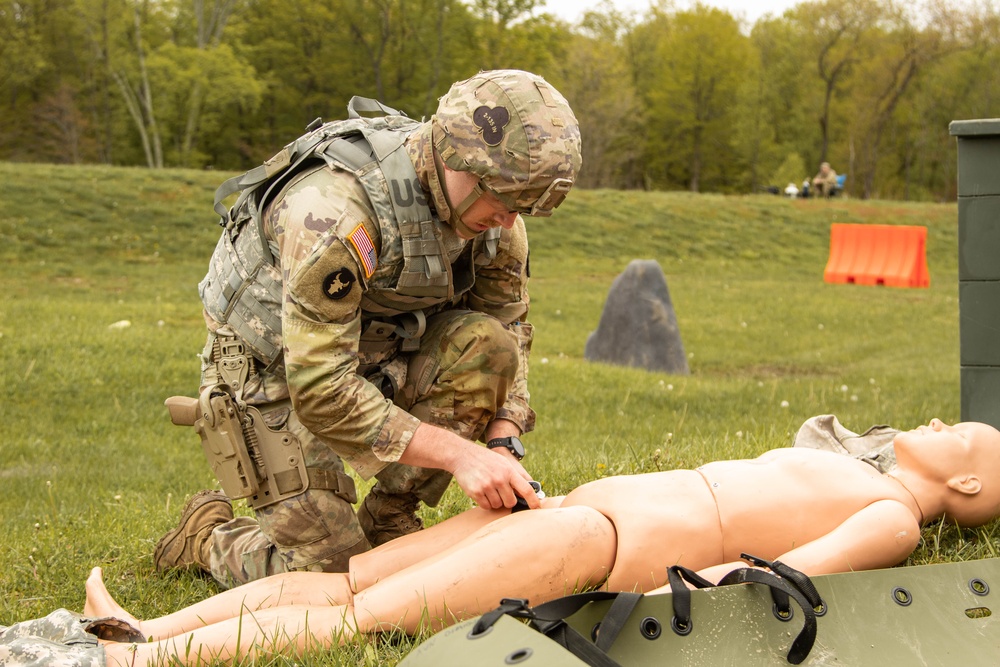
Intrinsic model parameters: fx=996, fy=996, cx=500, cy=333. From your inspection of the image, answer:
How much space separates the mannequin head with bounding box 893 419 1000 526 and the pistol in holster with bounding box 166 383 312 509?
221cm

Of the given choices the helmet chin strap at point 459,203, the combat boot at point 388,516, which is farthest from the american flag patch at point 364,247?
the combat boot at point 388,516

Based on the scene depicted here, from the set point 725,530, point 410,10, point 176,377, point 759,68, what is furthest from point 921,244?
point 759,68

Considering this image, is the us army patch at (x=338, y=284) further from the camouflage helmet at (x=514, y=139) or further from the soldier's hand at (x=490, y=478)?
the soldier's hand at (x=490, y=478)

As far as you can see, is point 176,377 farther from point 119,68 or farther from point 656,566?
point 119,68

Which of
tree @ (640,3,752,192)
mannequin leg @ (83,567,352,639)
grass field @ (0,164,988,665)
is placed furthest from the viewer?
tree @ (640,3,752,192)

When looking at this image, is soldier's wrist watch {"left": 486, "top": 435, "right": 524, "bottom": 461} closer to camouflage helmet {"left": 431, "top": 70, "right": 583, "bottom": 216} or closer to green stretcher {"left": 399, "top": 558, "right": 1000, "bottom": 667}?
camouflage helmet {"left": 431, "top": 70, "right": 583, "bottom": 216}

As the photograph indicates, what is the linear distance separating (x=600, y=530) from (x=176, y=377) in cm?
715

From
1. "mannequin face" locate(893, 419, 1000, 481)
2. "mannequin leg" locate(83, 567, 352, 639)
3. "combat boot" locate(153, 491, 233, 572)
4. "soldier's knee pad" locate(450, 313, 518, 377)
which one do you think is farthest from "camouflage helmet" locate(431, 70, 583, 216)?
"combat boot" locate(153, 491, 233, 572)

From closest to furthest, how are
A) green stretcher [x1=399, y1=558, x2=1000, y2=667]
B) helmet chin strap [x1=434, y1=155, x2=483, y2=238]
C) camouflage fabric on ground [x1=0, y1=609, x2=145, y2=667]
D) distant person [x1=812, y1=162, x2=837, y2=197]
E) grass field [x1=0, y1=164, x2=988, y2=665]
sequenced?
camouflage fabric on ground [x1=0, y1=609, x2=145, y2=667] → green stretcher [x1=399, y1=558, x2=1000, y2=667] → helmet chin strap [x1=434, y1=155, x2=483, y2=238] → grass field [x1=0, y1=164, x2=988, y2=665] → distant person [x1=812, y1=162, x2=837, y2=197]

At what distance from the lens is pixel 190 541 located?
4016mm

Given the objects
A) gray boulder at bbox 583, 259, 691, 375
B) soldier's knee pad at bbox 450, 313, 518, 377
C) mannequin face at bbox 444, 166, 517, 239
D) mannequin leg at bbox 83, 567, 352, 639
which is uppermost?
mannequin face at bbox 444, 166, 517, 239

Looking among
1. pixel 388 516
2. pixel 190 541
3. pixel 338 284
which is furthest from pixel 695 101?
pixel 338 284

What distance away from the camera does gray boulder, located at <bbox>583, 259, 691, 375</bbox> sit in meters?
12.0

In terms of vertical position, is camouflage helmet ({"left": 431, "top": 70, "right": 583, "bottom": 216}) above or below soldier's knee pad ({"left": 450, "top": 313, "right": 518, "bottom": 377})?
above
